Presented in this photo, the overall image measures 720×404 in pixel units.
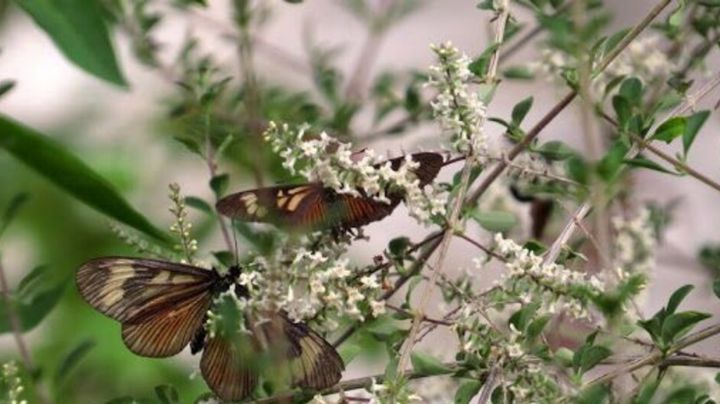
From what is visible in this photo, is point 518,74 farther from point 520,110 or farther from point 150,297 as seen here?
point 150,297

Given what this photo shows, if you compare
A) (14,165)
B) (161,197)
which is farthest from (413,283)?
(161,197)

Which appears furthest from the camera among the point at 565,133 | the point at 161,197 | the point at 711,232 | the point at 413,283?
the point at 711,232

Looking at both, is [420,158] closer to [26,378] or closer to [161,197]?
[26,378]

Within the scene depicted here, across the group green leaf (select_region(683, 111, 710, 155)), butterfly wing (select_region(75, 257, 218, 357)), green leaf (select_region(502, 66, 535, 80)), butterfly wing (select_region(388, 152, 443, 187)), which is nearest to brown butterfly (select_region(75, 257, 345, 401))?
butterfly wing (select_region(75, 257, 218, 357))

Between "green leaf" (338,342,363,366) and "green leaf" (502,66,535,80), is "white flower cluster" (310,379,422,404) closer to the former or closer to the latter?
"green leaf" (338,342,363,366)

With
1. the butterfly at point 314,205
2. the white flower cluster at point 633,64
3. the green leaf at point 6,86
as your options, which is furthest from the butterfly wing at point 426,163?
the white flower cluster at point 633,64

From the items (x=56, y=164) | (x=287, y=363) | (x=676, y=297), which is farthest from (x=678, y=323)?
(x=56, y=164)
